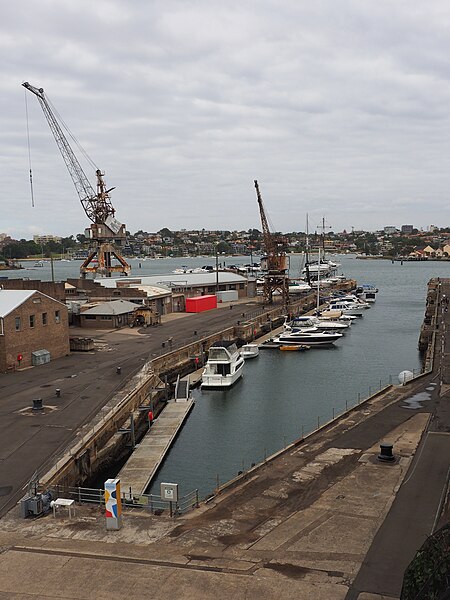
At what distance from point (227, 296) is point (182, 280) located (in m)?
7.25

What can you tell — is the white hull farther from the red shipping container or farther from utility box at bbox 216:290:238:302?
utility box at bbox 216:290:238:302

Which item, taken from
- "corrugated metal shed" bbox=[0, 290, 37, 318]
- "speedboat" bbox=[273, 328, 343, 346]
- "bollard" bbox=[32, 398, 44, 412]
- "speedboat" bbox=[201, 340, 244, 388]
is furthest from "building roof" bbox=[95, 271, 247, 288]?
"bollard" bbox=[32, 398, 44, 412]

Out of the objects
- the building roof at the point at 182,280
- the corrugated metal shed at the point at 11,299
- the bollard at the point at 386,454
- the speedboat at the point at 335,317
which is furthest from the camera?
the building roof at the point at 182,280

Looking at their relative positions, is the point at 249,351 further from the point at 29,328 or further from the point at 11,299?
the point at 11,299

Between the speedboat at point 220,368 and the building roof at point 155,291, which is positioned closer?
the speedboat at point 220,368

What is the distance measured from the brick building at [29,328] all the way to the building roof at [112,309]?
44.2 feet

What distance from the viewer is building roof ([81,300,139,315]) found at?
184 ft

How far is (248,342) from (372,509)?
42654mm

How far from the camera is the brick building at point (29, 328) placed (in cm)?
3644

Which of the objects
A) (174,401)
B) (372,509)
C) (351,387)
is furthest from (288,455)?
(351,387)

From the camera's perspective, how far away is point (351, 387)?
43562 millimetres

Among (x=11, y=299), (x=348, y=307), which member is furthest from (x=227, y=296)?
(x=11, y=299)

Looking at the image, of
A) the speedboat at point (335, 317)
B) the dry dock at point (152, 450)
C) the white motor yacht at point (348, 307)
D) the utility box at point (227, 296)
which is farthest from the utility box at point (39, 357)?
the white motor yacht at point (348, 307)

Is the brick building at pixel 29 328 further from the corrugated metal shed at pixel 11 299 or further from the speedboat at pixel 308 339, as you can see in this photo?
the speedboat at pixel 308 339
